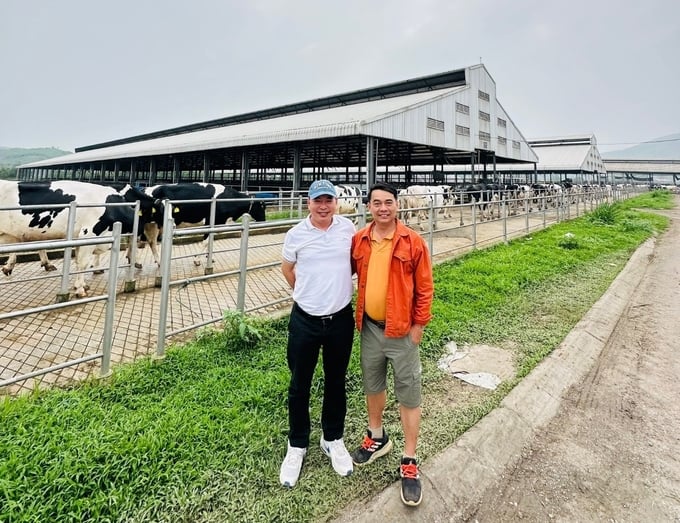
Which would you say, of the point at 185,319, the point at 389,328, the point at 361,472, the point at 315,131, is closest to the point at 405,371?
the point at 389,328

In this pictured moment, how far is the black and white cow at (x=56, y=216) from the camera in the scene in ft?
17.6

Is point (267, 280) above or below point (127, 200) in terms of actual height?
below

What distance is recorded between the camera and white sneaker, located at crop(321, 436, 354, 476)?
216 cm

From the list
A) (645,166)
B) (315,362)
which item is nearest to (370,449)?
(315,362)

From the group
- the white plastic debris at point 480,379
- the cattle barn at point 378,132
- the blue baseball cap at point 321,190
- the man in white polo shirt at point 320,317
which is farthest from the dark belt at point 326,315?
the cattle barn at point 378,132

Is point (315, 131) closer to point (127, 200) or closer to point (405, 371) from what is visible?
point (127, 200)

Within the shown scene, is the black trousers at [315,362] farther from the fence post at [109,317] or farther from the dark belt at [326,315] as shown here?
the fence post at [109,317]

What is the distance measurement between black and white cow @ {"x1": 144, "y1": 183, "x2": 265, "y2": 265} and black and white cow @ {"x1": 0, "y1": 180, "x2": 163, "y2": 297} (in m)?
0.97

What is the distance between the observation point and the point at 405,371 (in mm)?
2131

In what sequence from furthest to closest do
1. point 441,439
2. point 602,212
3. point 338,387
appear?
point 602,212 < point 441,439 < point 338,387

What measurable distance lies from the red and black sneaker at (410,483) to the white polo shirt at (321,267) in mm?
935

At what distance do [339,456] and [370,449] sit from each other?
199 millimetres

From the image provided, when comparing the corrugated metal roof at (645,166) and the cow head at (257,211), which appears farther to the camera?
the corrugated metal roof at (645,166)

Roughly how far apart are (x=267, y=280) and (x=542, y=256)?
565 cm
